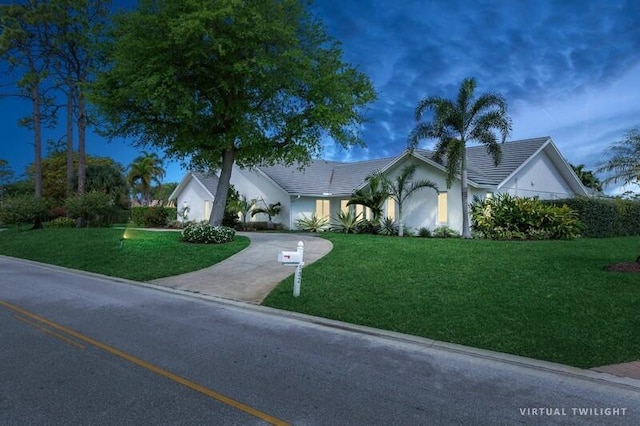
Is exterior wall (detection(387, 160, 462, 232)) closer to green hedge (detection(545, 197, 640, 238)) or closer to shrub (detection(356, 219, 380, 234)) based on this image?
shrub (detection(356, 219, 380, 234))

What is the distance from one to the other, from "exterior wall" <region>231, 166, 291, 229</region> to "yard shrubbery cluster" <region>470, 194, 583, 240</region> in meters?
13.1

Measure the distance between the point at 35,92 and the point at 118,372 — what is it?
39.8 meters

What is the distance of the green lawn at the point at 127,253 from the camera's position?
47.1 ft

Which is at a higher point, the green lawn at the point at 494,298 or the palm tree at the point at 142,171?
the palm tree at the point at 142,171

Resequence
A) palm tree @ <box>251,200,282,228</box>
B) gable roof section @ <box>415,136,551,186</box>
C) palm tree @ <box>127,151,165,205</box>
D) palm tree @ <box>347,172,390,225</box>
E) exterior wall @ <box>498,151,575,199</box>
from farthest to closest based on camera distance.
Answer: palm tree @ <box>127,151,165,205</box> < palm tree @ <box>251,200,282,228</box> < palm tree @ <box>347,172,390,225</box> < exterior wall @ <box>498,151,575,199</box> < gable roof section @ <box>415,136,551,186</box>

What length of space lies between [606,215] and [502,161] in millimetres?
5642

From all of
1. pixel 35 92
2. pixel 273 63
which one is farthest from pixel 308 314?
pixel 35 92

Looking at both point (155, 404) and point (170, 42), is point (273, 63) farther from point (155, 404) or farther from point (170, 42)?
point (155, 404)

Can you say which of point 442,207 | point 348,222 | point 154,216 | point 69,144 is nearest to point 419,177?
point 442,207

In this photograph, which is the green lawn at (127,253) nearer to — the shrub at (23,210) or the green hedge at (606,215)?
the shrub at (23,210)

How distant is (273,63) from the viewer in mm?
17875

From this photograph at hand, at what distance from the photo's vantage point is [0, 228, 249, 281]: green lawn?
14.3 metres

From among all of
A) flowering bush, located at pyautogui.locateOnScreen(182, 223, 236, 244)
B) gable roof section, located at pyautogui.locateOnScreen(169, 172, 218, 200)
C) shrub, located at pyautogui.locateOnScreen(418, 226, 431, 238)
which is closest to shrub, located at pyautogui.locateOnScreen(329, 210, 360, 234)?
shrub, located at pyautogui.locateOnScreen(418, 226, 431, 238)

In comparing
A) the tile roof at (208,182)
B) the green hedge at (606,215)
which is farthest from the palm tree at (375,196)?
the tile roof at (208,182)
